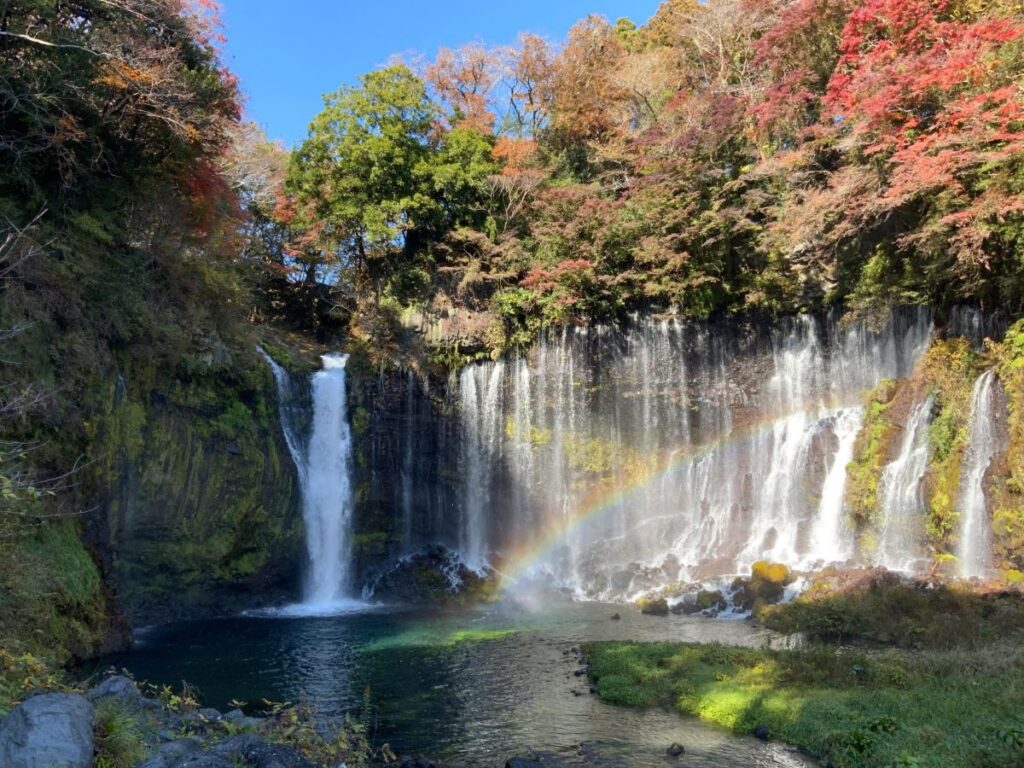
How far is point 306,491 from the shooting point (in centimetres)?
2355

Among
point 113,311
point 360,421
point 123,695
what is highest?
point 113,311

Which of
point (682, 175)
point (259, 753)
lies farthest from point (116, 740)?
point (682, 175)

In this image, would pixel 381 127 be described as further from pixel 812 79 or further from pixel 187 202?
pixel 812 79

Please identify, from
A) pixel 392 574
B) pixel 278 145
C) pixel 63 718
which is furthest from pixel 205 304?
pixel 278 145

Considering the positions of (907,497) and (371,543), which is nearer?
(907,497)

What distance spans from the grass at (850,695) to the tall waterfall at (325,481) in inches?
484

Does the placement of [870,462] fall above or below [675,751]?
above

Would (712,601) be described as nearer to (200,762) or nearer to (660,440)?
(660,440)

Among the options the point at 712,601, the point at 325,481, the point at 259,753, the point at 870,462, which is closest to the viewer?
the point at 259,753

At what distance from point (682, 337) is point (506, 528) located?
363 inches

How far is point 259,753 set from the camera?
21.8 feet

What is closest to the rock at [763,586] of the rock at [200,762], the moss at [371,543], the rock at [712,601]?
the rock at [712,601]

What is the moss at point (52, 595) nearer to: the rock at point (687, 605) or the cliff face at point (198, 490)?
the cliff face at point (198, 490)

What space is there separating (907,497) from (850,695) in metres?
10.2
